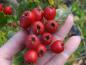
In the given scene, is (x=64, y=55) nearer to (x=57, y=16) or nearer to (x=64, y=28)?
(x=64, y=28)

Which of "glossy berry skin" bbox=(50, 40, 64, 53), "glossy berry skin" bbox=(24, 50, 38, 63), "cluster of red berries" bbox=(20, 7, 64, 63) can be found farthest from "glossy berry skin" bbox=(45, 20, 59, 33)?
"glossy berry skin" bbox=(24, 50, 38, 63)

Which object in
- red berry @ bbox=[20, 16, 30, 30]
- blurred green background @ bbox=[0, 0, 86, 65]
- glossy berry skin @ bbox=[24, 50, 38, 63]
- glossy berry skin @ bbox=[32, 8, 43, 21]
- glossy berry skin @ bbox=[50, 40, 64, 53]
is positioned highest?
blurred green background @ bbox=[0, 0, 86, 65]

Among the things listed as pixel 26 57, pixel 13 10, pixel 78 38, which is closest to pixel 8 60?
pixel 26 57

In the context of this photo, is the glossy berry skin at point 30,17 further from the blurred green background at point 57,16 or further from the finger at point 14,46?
the blurred green background at point 57,16

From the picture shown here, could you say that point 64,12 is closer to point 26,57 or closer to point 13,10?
point 26,57

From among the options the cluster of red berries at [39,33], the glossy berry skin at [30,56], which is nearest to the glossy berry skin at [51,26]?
the cluster of red berries at [39,33]

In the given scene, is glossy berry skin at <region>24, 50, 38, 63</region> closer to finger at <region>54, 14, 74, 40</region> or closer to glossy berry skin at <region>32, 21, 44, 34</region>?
glossy berry skin at <region>32, 21, 44, 34</region>

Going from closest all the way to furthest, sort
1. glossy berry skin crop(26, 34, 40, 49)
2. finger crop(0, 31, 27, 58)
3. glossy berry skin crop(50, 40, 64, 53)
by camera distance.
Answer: glossy berry skin crop(26, 34, 40, 49)
glossy berry skin crop(50, 40, 64, 53)
finger crop(0, 31, 27, 58)
